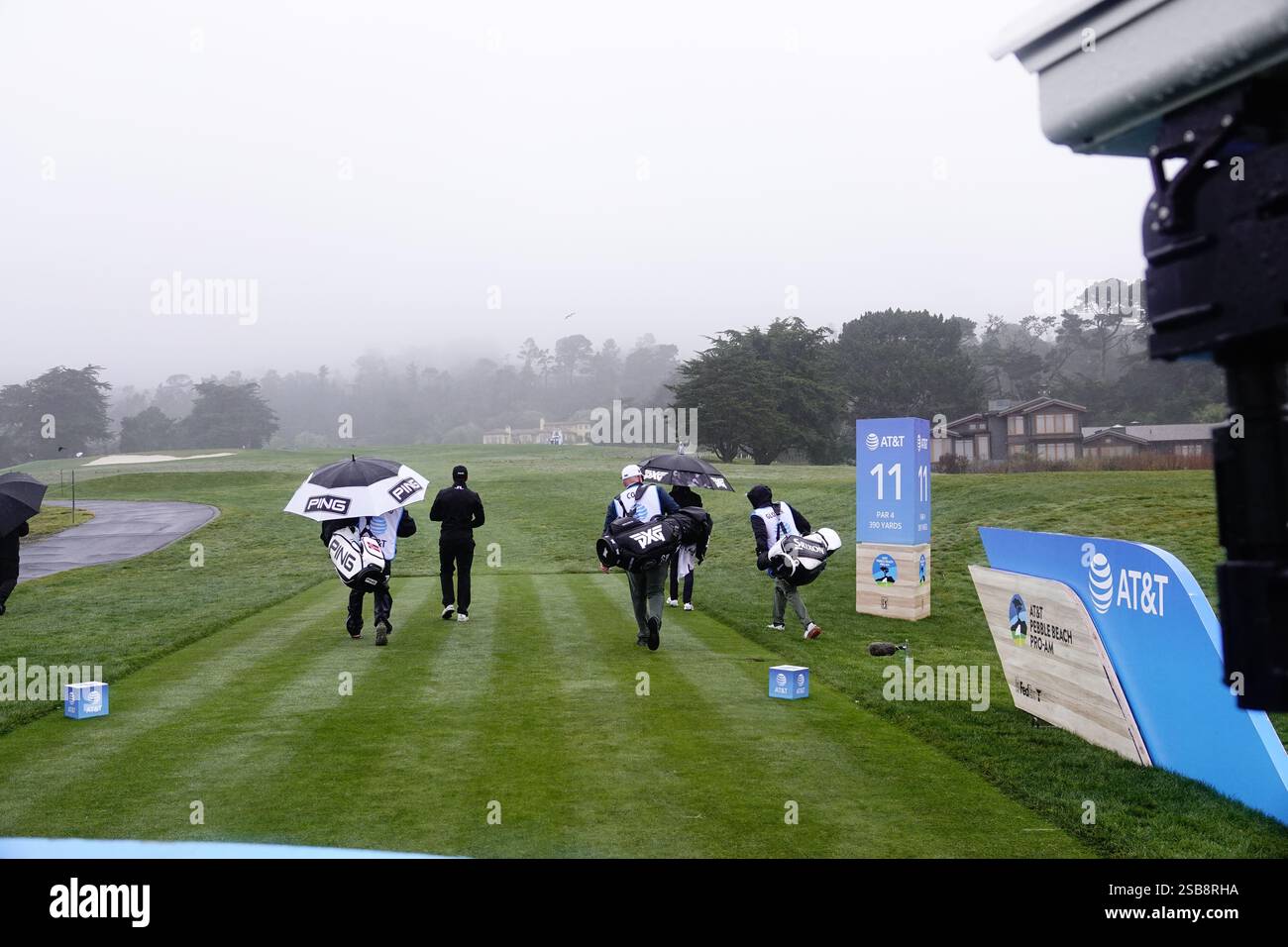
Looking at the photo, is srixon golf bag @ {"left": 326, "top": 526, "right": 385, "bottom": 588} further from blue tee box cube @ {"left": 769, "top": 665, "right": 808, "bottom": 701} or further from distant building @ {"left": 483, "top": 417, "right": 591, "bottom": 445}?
distant building @ {"left": 483, "top": 417, "right": 591, "bottom": 445}

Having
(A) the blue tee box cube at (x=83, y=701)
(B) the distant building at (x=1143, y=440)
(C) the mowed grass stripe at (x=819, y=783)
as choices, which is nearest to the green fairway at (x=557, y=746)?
(C) the mowed grass stripe at (x=819, y=783)

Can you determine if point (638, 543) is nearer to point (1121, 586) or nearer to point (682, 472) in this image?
point (682, 472)

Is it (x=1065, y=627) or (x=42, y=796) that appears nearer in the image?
(x=42, y=796)

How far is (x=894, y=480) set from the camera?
649 inches

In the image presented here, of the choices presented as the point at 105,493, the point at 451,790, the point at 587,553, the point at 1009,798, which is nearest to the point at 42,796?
the point at 451,790

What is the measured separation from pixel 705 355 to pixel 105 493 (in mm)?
33950

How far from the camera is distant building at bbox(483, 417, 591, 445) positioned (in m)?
129

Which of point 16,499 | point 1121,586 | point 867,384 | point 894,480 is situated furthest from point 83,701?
point 867,384

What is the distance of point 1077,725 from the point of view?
28.2ft

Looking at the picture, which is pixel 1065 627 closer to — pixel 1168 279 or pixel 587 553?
pixel 1168 279

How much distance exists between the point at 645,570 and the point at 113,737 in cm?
611

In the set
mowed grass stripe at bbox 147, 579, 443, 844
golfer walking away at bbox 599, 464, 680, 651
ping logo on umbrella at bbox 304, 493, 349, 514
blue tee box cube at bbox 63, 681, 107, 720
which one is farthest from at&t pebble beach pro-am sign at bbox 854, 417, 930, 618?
blue tee box cube at bbox 63, 681, 107, 720

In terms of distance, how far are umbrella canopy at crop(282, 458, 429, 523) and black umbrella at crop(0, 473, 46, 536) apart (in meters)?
4.55
